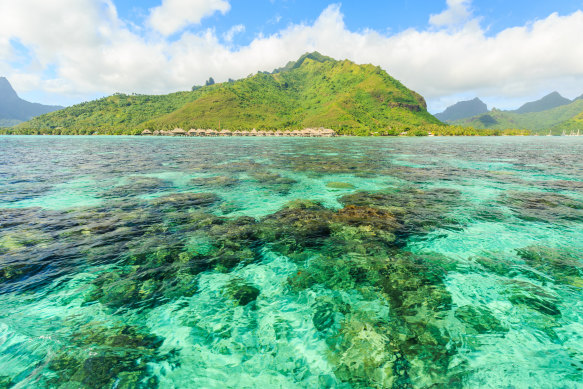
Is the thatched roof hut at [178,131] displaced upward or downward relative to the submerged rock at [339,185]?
upward

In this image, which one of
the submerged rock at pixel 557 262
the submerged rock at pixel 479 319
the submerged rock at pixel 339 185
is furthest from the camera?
the submerged rock at pixel 339 185

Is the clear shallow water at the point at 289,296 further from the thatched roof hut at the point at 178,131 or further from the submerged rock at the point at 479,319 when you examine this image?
the thatched roof hut at the point at 178,131

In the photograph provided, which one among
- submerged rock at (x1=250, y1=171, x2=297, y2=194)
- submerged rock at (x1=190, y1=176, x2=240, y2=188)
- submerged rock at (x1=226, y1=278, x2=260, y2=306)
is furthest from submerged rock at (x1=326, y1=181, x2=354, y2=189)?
submerged rock at (x1=226, y1=278, x2=260, y2=306)

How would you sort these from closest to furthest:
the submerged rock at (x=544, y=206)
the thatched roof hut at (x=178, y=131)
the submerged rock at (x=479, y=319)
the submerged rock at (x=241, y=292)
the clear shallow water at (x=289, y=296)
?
the clear shallow water at (x=289, y=296), the submerged rock at (x=479, y=319), the submerged rock at (x=241, y=292), the submerged rock at (x=544, y=206), the thatched roof hut at (x=178, y=131)

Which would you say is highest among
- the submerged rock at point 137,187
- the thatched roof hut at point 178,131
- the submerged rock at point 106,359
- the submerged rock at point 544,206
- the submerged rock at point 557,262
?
the thatched roof hut at point 178,131

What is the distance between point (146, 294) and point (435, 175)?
85.2 feet

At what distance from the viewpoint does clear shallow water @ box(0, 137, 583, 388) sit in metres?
4.59

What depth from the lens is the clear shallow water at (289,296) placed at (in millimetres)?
4586

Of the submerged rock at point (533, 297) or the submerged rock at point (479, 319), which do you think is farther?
the submerged rock at point (533, 297)

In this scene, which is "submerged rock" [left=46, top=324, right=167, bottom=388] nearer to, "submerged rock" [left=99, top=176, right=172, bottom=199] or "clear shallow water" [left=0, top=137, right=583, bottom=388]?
"clear shallow water" [left=0, top=137, right=583, bottom=388]

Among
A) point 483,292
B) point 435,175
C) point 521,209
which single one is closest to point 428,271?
point 483,292

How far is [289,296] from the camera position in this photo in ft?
22.2

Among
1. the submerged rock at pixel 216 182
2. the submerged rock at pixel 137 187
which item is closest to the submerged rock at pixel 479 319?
the submerged rock at pixel 216 182

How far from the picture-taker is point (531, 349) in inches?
198
